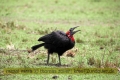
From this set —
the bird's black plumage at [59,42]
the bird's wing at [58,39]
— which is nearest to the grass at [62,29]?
the bird's black plumage at [59,42]

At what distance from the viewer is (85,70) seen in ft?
31.5

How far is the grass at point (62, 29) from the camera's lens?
Answer: 418 inches

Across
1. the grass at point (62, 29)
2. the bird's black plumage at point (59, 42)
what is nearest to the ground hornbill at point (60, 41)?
the bird's black plumage at point (59, 42)

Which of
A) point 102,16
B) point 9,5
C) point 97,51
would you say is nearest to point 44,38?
point 97,51

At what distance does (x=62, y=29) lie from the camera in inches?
736

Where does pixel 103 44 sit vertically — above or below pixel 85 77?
above

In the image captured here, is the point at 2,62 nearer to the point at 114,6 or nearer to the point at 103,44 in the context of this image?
the point at 103,44

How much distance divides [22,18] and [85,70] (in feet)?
42.8

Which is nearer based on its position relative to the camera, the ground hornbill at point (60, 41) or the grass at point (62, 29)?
the ground hornbill at point (60, 41)

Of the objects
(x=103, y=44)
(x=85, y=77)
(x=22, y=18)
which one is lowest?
(x=85, y=77)

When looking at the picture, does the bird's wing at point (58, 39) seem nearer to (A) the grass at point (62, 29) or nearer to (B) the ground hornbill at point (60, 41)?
(B) the ground hornbill at point (60, 41)

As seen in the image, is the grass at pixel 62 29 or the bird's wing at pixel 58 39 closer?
the bird's wing at pixel 58 39

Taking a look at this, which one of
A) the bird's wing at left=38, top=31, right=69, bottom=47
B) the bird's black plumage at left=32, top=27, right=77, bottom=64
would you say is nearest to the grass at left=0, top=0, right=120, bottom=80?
the bird's black plumage at left=32, top=27, right=77, bottom=64

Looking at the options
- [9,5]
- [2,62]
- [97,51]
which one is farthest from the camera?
[9,5]
